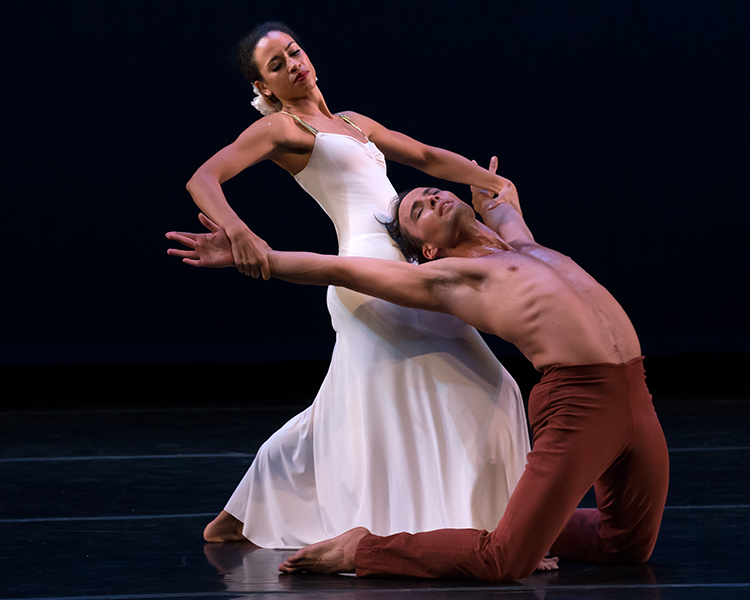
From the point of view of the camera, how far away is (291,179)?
5.25 metres

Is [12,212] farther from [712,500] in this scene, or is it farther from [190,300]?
[712,500]

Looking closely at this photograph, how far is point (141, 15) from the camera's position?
512 cm

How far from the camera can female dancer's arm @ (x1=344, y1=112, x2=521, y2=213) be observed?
2.53 m

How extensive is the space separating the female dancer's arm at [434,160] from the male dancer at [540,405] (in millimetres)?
417

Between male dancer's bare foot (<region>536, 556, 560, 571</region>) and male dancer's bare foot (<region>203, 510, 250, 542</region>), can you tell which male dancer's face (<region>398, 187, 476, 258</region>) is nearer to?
male dancer's bare foot (<region>536, 556, 560, 571</region>)

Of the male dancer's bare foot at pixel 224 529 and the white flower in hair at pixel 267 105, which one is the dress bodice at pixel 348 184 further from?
the male dancer's bare foot at pixel 224 529

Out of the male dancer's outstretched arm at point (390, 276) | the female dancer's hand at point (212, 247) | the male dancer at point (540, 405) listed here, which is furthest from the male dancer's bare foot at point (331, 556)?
the female dancer's hand at point (212, 247)

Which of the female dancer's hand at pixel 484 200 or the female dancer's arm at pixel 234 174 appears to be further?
the female dancer's hand at pixel 484 200

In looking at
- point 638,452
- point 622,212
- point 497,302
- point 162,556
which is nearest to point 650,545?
point 638,452

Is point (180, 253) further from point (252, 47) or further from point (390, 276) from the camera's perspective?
point (252, 47)

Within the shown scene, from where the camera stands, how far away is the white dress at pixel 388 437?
6.95 feet

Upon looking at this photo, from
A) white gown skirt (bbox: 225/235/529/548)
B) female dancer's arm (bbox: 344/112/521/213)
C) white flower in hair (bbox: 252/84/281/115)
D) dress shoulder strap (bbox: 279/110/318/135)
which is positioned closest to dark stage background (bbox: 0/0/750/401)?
female dancer's arm (bbox: 344/112/521/213)

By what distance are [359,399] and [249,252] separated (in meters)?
0.44

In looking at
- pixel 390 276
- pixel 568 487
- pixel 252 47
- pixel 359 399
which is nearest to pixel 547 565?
pixel 568 487
